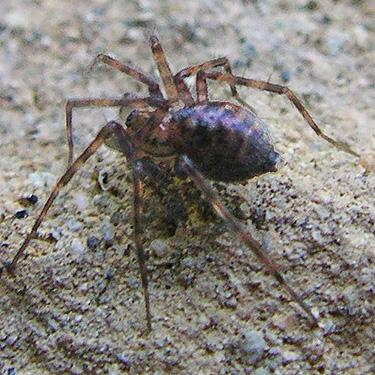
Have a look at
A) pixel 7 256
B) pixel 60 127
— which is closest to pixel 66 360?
pixel 7 256

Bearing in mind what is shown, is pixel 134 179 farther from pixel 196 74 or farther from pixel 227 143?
pixel 196 74

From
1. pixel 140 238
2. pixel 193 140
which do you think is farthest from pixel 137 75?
pixel 140 238

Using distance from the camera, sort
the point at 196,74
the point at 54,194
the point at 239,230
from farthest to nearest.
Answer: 1. the point at 196,74
2. the point at 54,194
3. the point at 239,230

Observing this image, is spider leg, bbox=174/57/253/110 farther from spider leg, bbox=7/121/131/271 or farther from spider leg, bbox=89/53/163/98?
spider leg, bbox=7/121/131/271

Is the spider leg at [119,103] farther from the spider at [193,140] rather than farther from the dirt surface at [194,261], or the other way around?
the dirt surface at [194,261]

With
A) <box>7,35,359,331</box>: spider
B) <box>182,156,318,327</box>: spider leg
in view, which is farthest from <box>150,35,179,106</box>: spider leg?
<box>182,156,318,327</box>: spider leg

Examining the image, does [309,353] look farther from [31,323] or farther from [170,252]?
[31,323]

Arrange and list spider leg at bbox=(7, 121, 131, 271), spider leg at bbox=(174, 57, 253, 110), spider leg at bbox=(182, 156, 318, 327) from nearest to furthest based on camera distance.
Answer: spider leg at bbox=(182, 156, 318, 327) < spider leg at bbox=(7, 121, 131, 271) < spider leg at bbox=(174, 57, 253, 110)
